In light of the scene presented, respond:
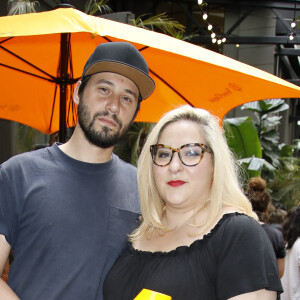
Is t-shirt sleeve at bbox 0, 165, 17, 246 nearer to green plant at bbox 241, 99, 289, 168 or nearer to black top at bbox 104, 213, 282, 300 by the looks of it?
black top at bbox 104, 213, 282, 300

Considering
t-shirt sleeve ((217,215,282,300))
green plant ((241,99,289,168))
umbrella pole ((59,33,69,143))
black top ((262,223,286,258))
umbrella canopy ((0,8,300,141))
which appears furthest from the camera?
green plant ((241,99,289,168))

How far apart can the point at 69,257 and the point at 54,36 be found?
7.04 ft

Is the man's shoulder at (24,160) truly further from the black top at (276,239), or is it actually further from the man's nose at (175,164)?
the black top at (276,239)

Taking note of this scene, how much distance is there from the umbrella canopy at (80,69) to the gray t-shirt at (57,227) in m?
0.86

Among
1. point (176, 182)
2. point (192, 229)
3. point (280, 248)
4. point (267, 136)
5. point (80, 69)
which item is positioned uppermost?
point (80, 69)

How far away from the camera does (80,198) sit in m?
2.16

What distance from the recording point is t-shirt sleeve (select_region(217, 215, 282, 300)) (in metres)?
1.66

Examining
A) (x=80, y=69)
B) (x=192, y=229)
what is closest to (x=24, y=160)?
(x=192, y=229)

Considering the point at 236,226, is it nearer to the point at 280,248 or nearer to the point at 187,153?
the point at 187,153

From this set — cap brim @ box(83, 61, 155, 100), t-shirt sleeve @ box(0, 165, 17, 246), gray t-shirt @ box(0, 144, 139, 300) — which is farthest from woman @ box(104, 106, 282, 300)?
t-shirt sleeve @ box(0, 165, 17, 246)

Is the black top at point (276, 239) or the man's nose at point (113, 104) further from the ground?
the man's nose at point (113, 104)

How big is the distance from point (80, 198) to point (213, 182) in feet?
2.12

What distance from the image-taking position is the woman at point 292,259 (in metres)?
4.86

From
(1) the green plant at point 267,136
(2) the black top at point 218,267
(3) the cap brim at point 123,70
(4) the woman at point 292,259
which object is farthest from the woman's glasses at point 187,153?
(1) the green plant at point 267,136
